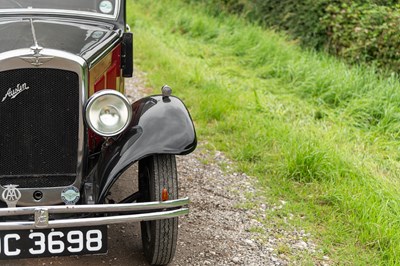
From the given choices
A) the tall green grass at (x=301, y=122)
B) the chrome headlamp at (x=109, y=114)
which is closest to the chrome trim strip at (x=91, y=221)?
the chrome headlamp at (x=109, y=114)

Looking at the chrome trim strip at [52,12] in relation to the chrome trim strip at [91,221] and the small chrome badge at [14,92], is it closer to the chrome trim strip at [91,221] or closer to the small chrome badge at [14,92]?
the small chrome badge at [14,92]

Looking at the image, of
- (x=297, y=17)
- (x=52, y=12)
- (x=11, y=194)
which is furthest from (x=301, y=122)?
(x=297, y=17)

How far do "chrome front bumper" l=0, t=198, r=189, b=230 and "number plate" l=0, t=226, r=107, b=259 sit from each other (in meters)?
0.08

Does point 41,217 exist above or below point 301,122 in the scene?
above

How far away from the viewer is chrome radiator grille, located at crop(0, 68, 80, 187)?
3.30m

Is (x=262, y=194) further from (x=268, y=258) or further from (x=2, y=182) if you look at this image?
(x=2, y=182)

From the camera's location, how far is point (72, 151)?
136 inches

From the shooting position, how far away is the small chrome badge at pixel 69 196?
345 centimetres

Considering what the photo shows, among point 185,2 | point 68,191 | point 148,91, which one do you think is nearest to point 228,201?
point 68,191

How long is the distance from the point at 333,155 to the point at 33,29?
2548mm

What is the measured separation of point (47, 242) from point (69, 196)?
342mm

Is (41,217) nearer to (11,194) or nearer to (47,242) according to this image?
(47,242)

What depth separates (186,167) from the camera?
527cm

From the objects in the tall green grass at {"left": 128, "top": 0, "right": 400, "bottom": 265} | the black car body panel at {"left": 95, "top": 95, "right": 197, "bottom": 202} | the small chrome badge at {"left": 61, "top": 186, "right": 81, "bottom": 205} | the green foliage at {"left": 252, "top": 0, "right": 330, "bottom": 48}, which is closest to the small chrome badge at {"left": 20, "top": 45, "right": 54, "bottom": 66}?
the black car body panel at {"left": 95, "top": 95, "right": 197, "bottom": 202}
